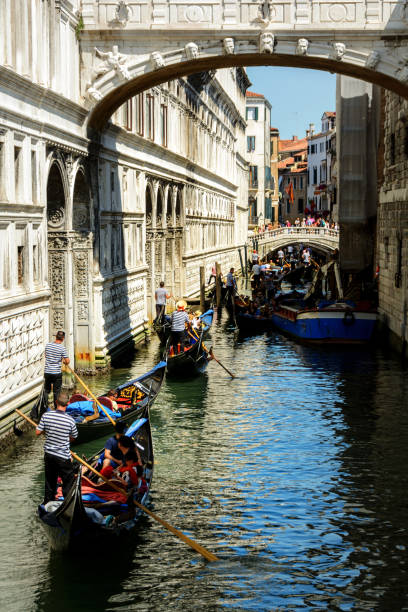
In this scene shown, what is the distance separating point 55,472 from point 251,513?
7.66ft

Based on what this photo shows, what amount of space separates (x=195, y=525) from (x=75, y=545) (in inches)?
60.4

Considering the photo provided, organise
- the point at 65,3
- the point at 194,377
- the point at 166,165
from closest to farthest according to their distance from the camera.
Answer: the point at 65,3, the point at 194,377, the point at 166,165

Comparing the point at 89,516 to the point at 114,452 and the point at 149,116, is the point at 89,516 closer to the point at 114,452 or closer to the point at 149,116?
the point at 114,452

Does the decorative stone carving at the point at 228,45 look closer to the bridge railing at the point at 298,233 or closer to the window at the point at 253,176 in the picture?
the bridge railing at the point at 298,233

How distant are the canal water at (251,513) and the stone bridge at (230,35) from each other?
19.3ft

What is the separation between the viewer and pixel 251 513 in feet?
34.6

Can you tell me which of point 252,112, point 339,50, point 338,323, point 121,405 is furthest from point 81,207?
point 252,112

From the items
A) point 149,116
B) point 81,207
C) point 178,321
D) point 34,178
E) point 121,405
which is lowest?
point 121,405

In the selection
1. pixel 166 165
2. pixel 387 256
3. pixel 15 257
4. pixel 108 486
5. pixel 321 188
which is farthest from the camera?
pixel 321 188

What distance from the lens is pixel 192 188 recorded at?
1345 inches

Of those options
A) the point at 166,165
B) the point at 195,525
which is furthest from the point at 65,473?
the point at 166,165

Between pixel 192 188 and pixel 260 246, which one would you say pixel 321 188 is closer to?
pixel 260 246

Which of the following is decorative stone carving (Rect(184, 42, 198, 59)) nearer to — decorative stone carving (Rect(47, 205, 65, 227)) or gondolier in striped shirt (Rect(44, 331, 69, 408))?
decorative stone carving (Rect(47, 205, 65, 227))

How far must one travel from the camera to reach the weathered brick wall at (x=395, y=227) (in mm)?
21531
